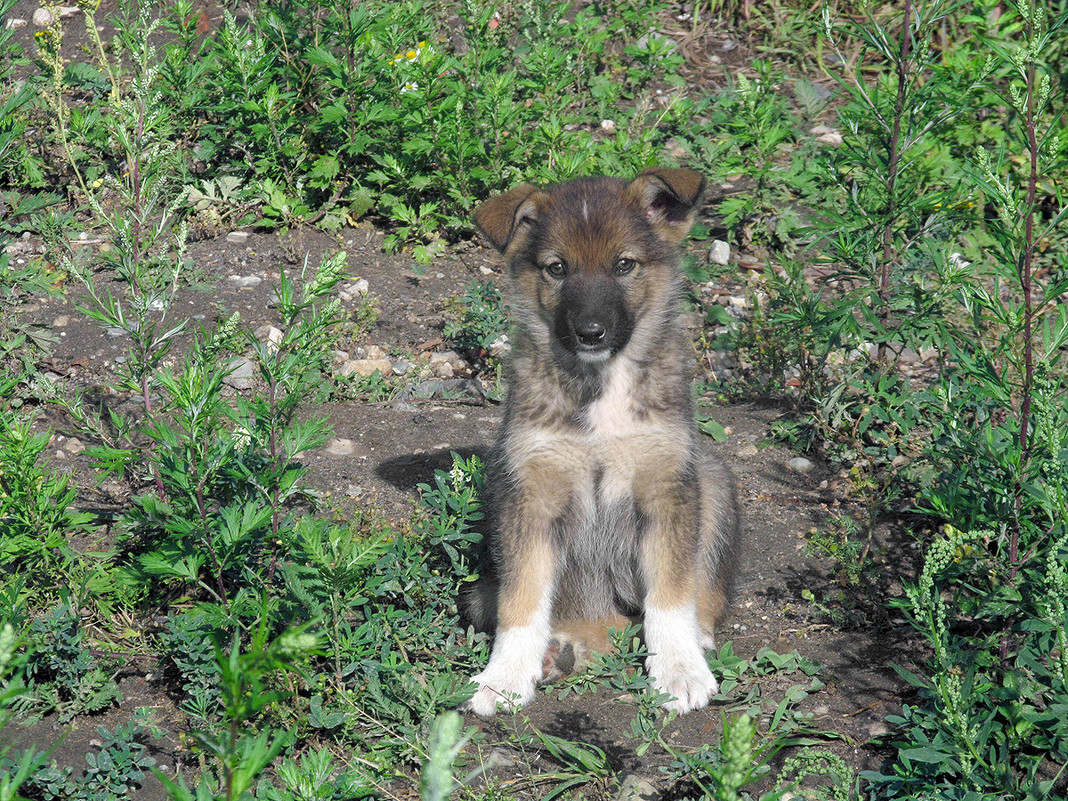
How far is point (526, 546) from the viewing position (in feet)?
12.0

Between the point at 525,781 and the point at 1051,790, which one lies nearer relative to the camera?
the point at 1051,790

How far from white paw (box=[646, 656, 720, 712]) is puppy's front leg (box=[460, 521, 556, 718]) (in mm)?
409

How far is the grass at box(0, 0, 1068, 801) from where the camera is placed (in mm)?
2965

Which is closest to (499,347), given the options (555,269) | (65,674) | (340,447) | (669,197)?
(340,447)

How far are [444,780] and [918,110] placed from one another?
160 inches

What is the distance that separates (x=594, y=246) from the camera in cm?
386

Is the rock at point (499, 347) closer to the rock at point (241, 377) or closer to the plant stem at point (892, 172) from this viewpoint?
the rock at point (241, 377)

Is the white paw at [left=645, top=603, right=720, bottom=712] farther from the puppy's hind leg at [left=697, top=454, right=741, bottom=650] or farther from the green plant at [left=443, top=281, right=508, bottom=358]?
the green plant at [left=443, top=281, right=508, bottom=358]

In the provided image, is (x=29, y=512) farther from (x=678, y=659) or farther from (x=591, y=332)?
(x=678, y=659)

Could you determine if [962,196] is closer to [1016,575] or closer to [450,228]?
[1016,575]

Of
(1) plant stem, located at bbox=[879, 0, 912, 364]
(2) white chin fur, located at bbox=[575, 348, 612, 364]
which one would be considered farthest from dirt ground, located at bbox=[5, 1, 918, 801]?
(2) white chin fur, located at bbox=[575, 348, 612, 364]

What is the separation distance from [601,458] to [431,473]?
1254 mm

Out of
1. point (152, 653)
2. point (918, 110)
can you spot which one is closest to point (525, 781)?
point (152, 653)

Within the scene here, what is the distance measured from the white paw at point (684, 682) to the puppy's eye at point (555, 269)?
1438mm
